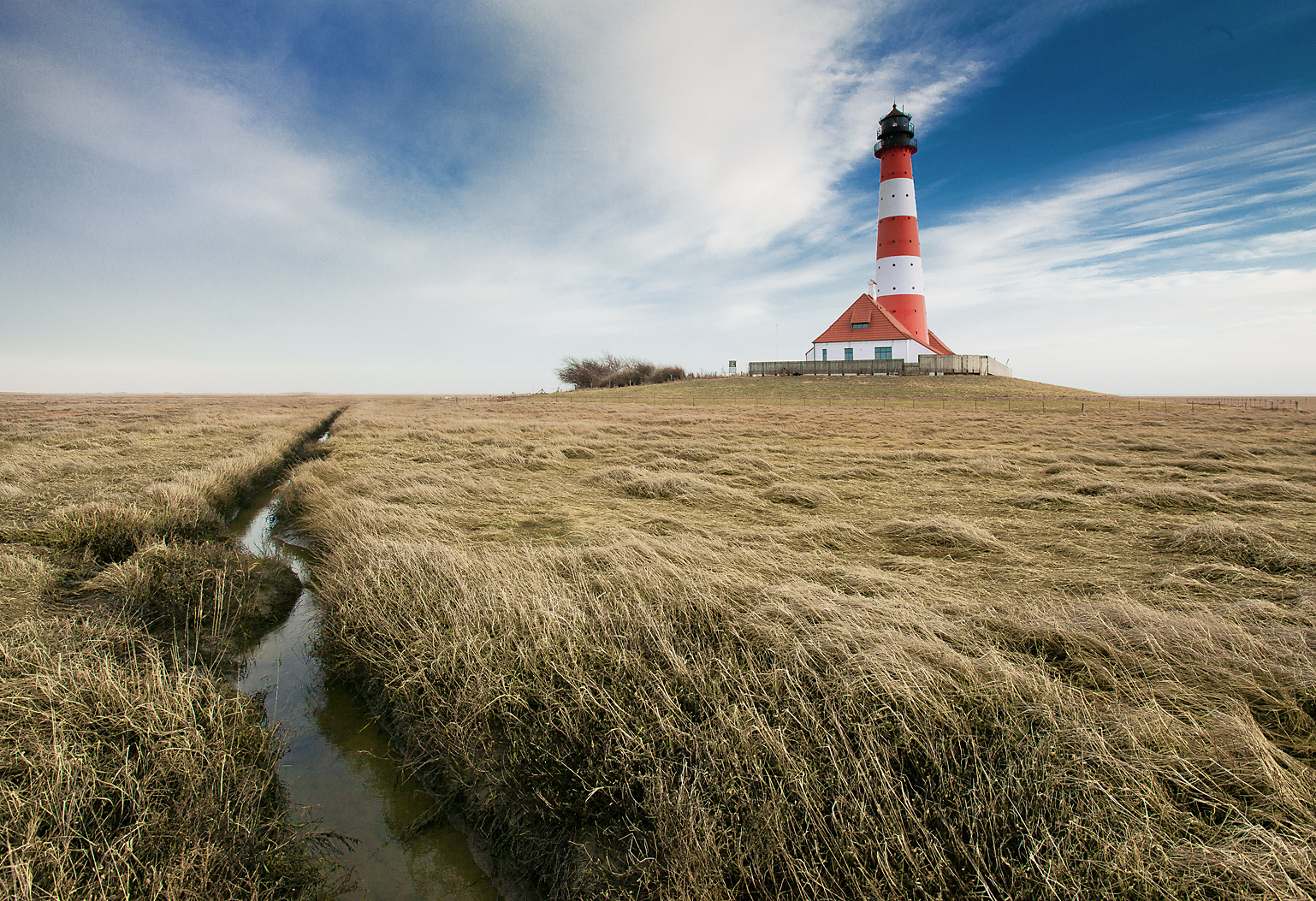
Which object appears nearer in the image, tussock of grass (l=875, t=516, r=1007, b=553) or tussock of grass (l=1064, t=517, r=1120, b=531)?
tussock of grass (l=875, t=516, r=1007, b=553)

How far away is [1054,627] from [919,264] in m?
47.9

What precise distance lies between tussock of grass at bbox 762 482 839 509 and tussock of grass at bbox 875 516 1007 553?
1672mm

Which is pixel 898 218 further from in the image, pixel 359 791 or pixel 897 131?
pixel 359 791

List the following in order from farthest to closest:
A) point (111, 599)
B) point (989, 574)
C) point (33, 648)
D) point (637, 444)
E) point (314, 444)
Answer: point (314, 444) < point (637, 444) < point (989, 574) < point (111, 599) < point (33, 648)

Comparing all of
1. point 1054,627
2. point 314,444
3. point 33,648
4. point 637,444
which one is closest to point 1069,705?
point 1054,627

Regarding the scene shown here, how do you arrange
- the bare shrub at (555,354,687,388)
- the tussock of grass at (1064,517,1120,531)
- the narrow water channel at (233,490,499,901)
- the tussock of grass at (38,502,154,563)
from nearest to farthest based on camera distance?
the narrow water channel at (233,490,499,901) → the tussock of grass at (38,502,154,563) → the tussock of grass at (1064,517,1120,531) → the bare shrub at (555,354,687,388)

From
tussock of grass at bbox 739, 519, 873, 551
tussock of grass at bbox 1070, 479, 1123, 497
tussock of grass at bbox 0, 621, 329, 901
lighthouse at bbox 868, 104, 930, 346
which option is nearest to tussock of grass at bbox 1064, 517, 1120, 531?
tussock of grass at bbox 1070, 479, 1123, 497

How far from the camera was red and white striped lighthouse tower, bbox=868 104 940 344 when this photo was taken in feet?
141

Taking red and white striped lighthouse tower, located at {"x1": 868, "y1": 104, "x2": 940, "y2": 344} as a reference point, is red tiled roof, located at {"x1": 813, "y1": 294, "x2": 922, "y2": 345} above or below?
below

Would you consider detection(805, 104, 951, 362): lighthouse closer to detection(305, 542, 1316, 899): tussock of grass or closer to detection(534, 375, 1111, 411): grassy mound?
detection(534, 375, 1111, 411): grassy mound

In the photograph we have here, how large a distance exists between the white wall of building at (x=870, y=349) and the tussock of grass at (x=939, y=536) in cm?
4216

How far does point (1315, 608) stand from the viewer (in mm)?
4398

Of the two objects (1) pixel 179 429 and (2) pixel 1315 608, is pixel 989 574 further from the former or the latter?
(1) pixel 179 429

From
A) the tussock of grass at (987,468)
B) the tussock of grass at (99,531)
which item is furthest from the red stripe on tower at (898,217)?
the tussock of grass at (99,531)
